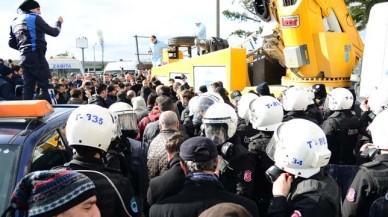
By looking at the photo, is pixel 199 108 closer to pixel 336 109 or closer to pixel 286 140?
pixel 336 109

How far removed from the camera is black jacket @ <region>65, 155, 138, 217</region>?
100 inches

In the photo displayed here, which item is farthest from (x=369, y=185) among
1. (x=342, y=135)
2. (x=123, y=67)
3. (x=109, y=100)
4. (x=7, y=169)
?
(x=123, y=67)

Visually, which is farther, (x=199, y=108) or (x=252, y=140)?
(x=199, y=108)

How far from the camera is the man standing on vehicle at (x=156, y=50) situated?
61.3 ft

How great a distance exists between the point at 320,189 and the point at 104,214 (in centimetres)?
130

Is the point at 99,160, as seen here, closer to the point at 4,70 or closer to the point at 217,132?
the point at 217,132

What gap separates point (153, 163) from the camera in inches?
161

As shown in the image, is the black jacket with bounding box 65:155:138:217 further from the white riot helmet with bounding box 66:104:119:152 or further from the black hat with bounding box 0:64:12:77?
the black hat with bounding box 0:64:12:77

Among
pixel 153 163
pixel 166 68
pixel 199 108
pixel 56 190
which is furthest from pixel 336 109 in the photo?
pixel 166 68

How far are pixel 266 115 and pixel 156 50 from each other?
15114mm

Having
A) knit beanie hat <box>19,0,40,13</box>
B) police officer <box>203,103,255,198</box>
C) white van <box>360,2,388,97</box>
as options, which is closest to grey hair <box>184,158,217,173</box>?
police officer <box>203,103,255,198</box>

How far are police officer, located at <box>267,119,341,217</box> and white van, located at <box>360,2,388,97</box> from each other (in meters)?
4.67

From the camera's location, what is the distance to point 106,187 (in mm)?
2570

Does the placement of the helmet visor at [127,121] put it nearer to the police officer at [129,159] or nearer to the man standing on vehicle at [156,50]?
the police officer at [129,159]
